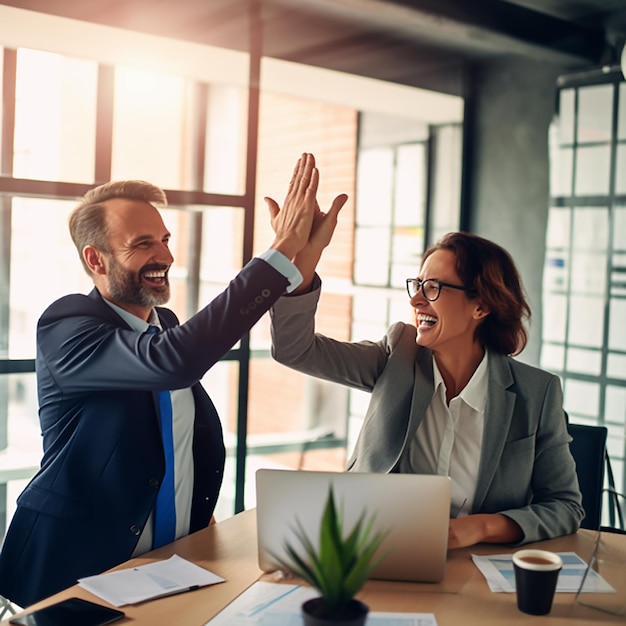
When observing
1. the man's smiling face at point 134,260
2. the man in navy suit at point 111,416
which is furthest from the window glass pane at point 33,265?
the man in navy suit at point 111,416

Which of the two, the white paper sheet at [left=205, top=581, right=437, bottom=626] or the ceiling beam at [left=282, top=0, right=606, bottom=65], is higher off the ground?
the ceiling beam at [left=282, top=0, right=606, bottom=65]

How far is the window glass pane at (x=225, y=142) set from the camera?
12.3ft

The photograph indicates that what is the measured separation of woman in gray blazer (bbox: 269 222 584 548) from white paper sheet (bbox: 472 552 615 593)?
113 millimetres

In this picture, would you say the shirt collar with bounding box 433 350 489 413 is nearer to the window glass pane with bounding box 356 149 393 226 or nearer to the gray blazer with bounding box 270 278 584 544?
the gray blazer with bounding box 270 278 584 544

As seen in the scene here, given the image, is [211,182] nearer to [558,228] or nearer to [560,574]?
[558,228]

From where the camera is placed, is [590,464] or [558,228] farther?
[558,228]

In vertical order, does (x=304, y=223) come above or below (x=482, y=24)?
below

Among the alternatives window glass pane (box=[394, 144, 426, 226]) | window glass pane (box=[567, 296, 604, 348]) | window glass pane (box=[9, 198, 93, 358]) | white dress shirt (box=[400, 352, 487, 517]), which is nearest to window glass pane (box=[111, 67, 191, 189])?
window glass pane (box=[9, 198, 93, 358])

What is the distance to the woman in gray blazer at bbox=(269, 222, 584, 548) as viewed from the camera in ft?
7.22

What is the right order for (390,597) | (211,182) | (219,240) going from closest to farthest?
(390,597) → (211,182) → (219,240)

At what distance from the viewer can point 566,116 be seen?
4301 mm

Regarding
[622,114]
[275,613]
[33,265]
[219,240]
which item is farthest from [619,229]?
[275,613]

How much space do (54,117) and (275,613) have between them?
2402mm

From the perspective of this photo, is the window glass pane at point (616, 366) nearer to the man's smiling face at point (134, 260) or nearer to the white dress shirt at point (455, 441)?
the white dress shirt at point (455, 441)
